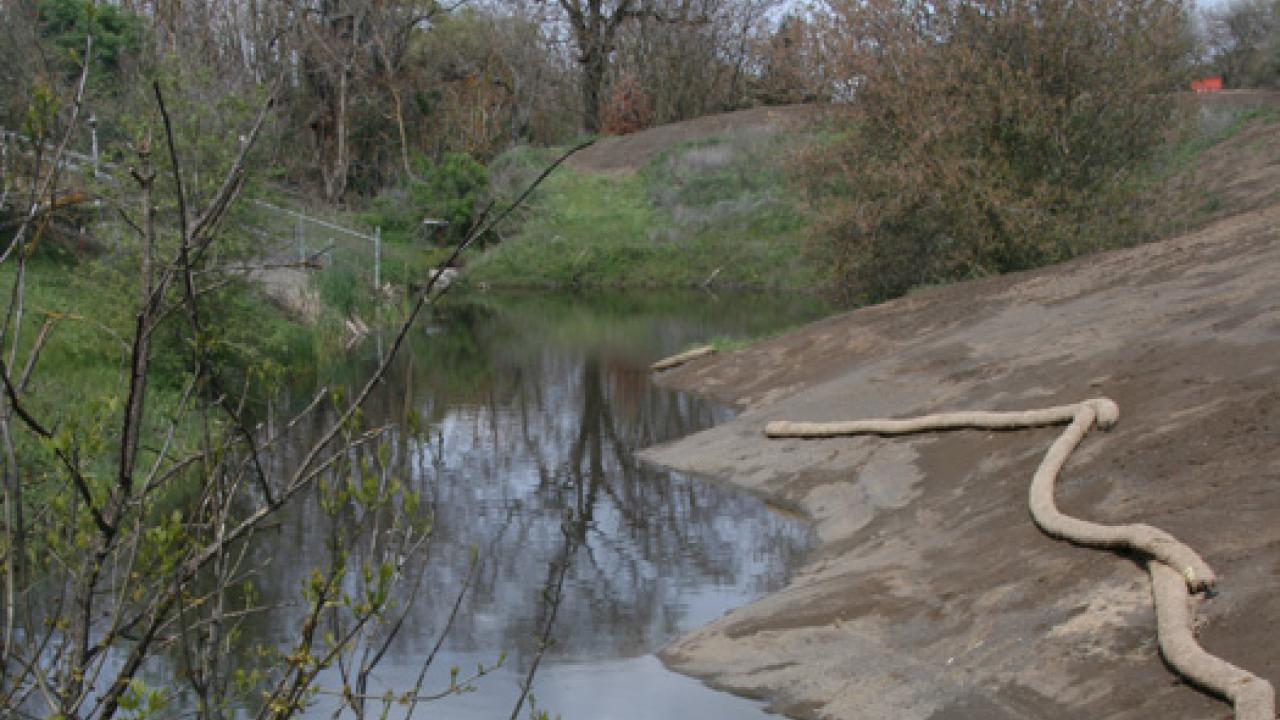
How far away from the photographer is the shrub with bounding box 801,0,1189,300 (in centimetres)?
2114

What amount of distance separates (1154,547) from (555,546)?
5606 mm

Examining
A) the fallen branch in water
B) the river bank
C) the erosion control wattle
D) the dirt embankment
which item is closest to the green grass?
the fallen branch in water

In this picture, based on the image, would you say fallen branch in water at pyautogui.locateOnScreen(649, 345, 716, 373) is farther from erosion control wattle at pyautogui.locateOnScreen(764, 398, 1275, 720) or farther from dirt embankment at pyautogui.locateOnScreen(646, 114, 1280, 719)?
erosion control wattle at pyautogui.locateOnScreen(764, 398, 1275, 720)

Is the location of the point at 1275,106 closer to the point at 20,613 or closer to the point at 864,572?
the point at 864,572

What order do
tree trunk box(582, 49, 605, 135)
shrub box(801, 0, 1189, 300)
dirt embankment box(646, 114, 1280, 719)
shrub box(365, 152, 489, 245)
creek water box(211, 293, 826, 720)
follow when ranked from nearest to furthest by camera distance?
dirt embankment box(646, 114, 1280, 719), creek water box(211, 293, 826, 720), shrub box(801, 0, 1189, 300), shrub box(365, 152, 489, 245), tree trunk box(582, 49, 605, 135)

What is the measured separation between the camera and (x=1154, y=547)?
26.0ft

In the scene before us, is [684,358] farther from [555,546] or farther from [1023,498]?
[1023,498]

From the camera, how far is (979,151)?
70.4ft

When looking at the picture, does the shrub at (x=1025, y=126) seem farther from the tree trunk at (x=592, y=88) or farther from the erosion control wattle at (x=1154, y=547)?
the tree trunk at (x=592, y=88)

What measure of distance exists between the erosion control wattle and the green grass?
81.7ft

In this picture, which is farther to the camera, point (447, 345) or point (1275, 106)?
point (1275, 106)

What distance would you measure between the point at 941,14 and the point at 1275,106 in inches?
675

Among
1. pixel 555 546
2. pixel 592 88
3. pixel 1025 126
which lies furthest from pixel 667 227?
pixel 555 546

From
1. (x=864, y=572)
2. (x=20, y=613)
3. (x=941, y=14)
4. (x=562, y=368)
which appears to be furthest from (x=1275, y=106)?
(x=20, y=613)
